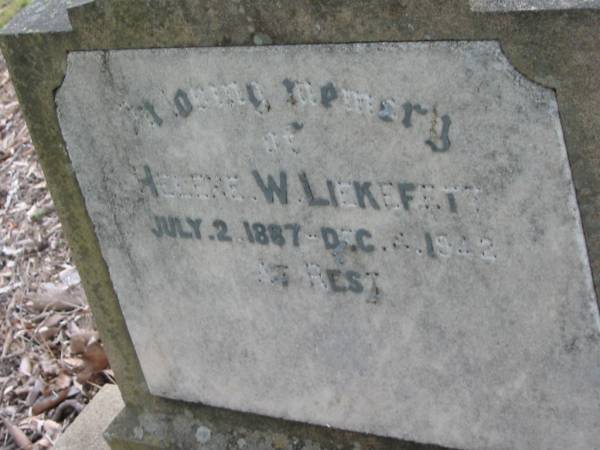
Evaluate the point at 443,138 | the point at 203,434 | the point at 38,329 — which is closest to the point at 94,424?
the point at 203,434

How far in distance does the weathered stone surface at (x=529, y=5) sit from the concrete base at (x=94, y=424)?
73.9 inches

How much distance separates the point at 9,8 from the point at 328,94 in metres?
4.93

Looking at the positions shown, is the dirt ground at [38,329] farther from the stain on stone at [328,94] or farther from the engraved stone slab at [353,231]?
the stain on stone at [328,94]

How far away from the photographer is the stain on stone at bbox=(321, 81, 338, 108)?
1.78m

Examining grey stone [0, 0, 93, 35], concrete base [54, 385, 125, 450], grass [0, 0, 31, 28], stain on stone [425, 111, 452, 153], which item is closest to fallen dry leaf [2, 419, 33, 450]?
concrete base [54, 385, 125, 450]

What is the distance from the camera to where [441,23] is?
64.4 inches

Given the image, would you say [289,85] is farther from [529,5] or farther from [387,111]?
[529,5]

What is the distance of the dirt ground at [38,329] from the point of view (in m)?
3.24

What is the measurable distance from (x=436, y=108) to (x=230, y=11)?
1.60ft

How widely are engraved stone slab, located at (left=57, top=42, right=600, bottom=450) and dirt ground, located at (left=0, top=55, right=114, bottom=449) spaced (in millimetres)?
1018

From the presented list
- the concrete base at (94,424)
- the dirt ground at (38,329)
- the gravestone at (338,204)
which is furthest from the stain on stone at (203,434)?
the dirt ground at (38,329)

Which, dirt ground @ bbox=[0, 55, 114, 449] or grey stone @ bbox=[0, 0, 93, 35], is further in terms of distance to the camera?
dirt ground @ bbox=[0, 55, 114, 449]

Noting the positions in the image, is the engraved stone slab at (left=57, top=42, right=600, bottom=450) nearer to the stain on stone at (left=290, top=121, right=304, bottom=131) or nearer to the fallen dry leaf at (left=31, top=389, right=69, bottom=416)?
the stain on stone at (left=290, top=121, right=304, bottom=131)

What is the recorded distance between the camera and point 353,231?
6.38ft
